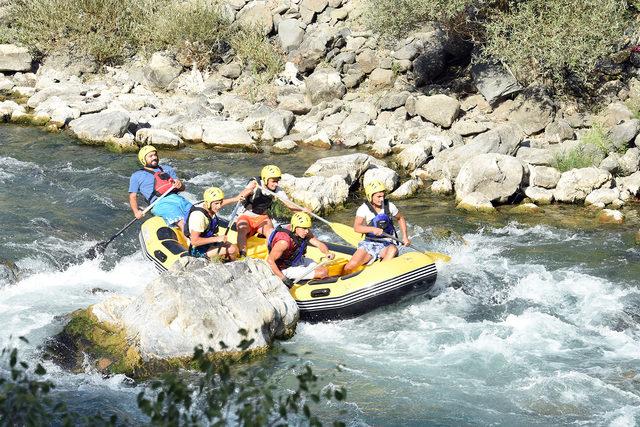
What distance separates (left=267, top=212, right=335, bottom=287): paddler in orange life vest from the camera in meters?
8.44

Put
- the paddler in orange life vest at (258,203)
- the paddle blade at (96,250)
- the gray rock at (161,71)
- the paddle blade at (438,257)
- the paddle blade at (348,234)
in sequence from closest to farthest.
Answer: the paddle blade at (438,257), the paddler in orange life vest at (258,203), the paddle blade at (348,234), the paddle blade at (96,250), the gray rock at (161,71)

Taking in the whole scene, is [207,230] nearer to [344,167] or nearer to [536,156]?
[344,167]

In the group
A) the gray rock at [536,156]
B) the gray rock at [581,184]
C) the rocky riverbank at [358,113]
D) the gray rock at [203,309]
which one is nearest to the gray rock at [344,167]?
the rocky riverbank at [358,113]

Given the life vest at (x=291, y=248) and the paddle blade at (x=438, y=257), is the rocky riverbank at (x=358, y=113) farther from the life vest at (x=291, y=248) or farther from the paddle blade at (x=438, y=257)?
the life vest at (x=291, y=248)

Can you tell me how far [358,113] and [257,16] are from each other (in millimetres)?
5362

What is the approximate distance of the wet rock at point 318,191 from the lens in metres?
11.8

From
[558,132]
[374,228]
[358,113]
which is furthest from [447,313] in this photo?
[358,113]

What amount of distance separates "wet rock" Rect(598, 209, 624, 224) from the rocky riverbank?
0.02m

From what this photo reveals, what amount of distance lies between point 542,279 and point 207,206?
13.2 ft

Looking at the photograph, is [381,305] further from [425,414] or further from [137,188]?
[137,188]

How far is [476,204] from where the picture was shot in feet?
38.9

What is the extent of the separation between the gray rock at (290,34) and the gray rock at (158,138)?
15.2ft

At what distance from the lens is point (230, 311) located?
7.44 m

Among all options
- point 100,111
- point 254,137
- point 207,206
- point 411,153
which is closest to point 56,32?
point 100,111
